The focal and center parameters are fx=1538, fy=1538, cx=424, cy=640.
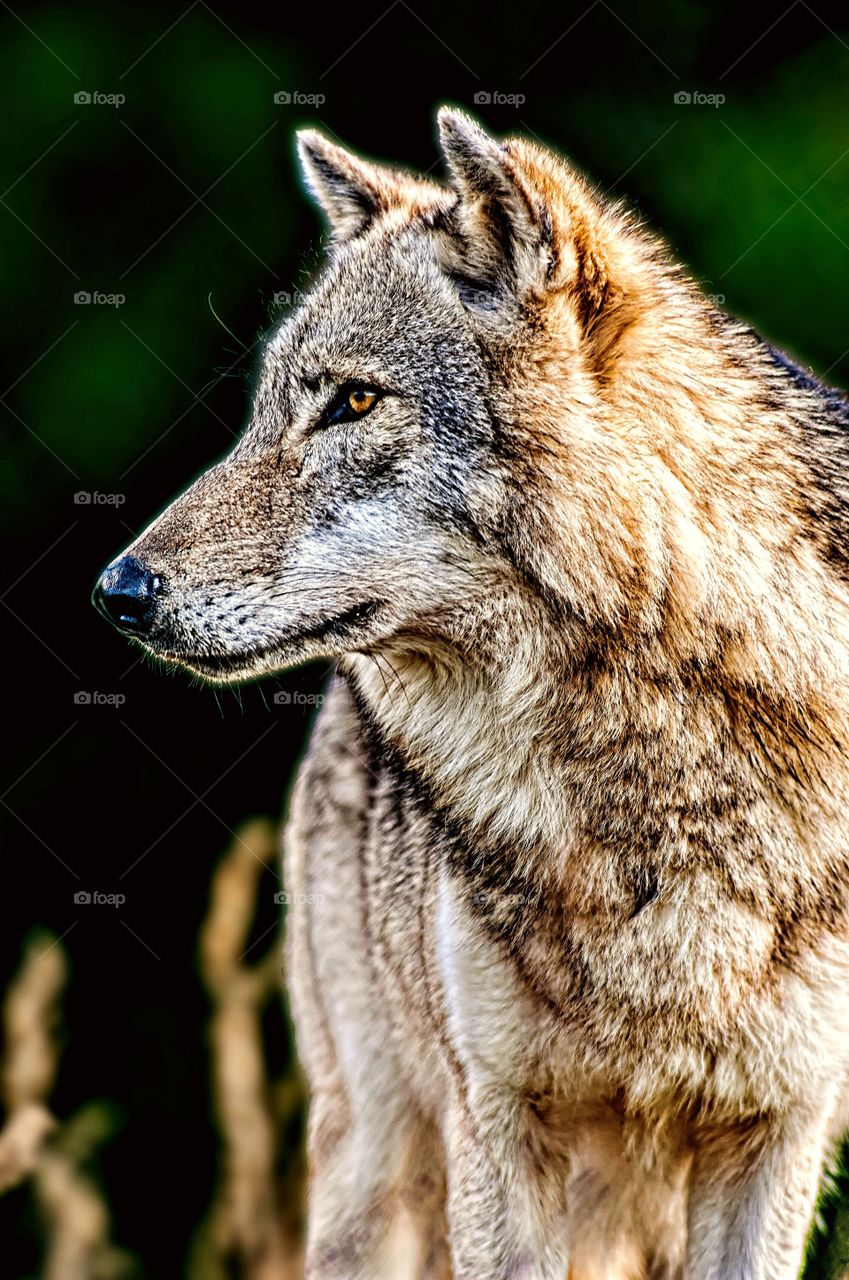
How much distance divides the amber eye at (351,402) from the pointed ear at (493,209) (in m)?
0.34

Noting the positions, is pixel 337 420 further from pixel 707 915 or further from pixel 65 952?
pixel 65 952

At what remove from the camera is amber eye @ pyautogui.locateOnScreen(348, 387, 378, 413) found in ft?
11.1

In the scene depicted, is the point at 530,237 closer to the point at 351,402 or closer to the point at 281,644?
the point at 351,402

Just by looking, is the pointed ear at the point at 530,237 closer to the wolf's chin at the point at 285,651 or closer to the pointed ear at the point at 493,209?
the pointed ear at the point at 493,209

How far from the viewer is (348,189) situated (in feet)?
13.3

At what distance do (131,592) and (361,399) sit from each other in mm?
659

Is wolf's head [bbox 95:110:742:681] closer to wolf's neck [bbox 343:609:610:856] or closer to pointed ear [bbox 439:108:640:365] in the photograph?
pointed ear [bbox 439:108:640:365]

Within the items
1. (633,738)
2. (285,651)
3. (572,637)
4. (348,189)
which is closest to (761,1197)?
(633,738)

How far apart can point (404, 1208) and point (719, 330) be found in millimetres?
2861

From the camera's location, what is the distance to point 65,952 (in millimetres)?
7500

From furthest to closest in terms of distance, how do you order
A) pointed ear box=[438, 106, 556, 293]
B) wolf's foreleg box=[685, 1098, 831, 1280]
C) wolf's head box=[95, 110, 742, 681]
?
wolf's foreleg box=[685, 1098, 831, 1280]
wolf's head box=[95, 110, 742, 681]
pointed ear box=[438, 106, 556, 293]

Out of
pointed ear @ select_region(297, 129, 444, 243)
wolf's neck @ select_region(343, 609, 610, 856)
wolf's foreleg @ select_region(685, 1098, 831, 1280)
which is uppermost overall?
pointed ear @ select_region(297, 129, 444, 243)

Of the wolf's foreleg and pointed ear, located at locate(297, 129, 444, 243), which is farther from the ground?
pointed ear, located at locate(297, 129, 444, 243)

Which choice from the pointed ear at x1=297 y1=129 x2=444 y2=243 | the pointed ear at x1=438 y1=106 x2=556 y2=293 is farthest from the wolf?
the pointed ear at x1=297 y1=129 x2=444 y2=243
